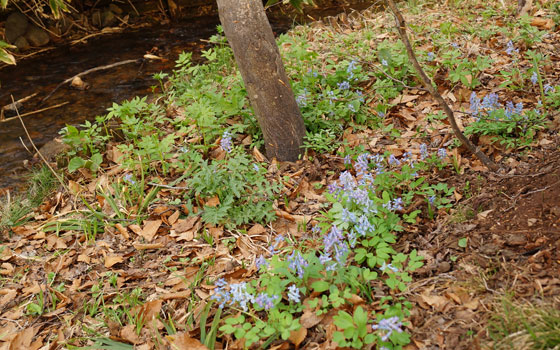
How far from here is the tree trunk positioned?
3.12 meters

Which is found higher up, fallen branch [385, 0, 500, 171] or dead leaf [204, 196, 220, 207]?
fallen branch [385, 0, 500, 171]

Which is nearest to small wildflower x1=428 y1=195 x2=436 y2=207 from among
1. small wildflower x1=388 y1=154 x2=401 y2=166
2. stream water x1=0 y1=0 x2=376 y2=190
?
small wildflower x1=388 y1=154 x2=401 y2=166

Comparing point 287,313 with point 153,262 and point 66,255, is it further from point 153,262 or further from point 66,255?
point 66,255

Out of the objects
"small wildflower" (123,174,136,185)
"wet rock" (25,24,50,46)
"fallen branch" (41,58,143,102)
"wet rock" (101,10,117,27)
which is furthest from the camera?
"wet rock" (101,10,117,27)

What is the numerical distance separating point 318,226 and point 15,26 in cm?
802

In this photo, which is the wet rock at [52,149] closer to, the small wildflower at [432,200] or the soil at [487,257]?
the small wildflower at [432,200]

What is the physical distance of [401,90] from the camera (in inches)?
157

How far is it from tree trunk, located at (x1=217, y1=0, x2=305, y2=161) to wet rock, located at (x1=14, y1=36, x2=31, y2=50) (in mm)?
6295

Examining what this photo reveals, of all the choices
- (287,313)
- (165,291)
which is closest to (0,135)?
(165,291)

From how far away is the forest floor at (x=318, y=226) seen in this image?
6.69 ft

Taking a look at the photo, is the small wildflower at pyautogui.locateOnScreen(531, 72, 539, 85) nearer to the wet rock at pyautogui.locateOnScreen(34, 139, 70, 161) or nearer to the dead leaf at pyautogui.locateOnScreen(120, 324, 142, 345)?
the dead leaf at pyautogui.locateOnScreen(120, 324, 142, 345)

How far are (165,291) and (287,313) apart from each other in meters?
0.88

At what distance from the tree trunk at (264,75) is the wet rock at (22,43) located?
6.30 meters

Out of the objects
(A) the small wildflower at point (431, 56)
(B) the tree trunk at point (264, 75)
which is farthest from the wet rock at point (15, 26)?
(A) the small wildflower at point (431, 56)
